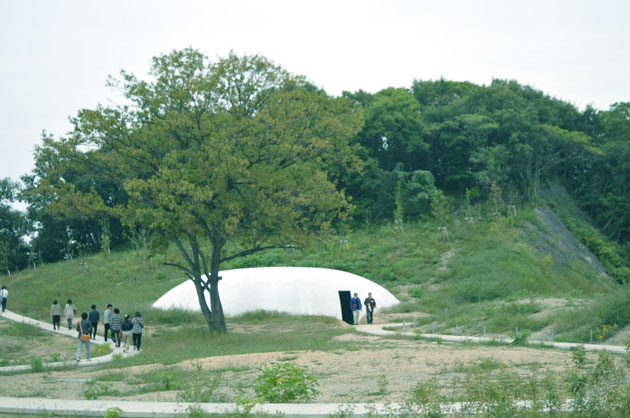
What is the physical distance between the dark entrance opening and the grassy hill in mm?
2627

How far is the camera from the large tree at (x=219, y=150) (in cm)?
2300

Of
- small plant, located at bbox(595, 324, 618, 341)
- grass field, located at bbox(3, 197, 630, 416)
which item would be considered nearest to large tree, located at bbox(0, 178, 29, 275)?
grass field, located at bbox(3, 197, 630, 416)

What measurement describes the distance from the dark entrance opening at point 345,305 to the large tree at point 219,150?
27.2 feet

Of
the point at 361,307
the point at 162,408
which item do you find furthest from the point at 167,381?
Answer: the point at 361,307

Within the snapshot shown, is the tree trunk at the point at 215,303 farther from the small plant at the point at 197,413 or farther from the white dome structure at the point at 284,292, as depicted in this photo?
the small plant at the point at 197,413

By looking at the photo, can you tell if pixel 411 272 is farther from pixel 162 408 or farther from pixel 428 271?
pixel 162 408

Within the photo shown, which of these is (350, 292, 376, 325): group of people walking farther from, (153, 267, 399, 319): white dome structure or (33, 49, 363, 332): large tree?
(33, 49, 363, 332): large tree

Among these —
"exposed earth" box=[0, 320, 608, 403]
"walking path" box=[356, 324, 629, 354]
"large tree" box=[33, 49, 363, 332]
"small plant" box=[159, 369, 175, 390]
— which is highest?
"large tree" box=[33, 49, 363, 332]

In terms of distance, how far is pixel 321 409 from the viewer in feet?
29.7

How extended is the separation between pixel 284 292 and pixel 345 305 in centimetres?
333

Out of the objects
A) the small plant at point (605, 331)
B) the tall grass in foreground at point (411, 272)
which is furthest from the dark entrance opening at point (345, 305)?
the small plant at point (605, 331)

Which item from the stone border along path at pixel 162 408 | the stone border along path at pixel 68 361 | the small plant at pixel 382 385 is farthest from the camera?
the stone border along path at pixel 68 361

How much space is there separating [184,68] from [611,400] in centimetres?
2023

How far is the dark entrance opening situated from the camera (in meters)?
32.0
